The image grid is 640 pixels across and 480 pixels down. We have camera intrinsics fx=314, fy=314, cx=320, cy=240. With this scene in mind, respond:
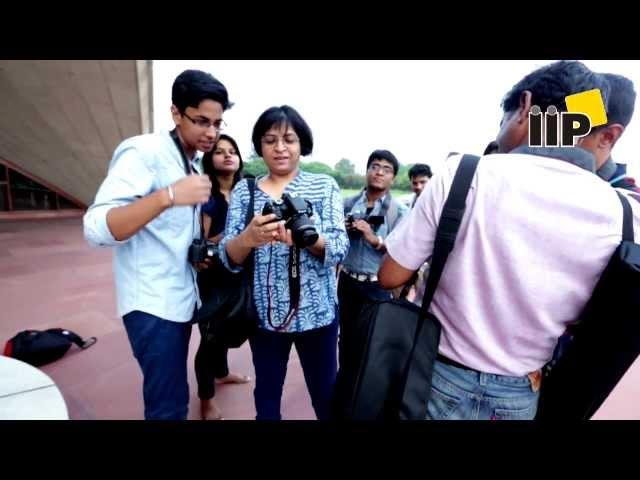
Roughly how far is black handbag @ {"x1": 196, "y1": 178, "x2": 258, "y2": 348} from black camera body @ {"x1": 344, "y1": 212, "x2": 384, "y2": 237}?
2.86ft

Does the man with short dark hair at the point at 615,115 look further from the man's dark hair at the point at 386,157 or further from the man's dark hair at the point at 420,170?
the man's dark hair at the point at 420,170

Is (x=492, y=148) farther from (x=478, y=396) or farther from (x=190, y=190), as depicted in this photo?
(x=190, y=190)

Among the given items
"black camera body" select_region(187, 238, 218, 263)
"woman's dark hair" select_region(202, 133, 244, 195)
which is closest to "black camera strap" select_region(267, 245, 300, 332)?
"black camera body" select_region(187, 238, 218, 263)

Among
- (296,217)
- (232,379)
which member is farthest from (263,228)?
(232,379)

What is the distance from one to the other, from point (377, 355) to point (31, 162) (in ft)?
35.7

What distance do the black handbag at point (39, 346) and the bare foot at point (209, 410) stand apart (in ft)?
4.45

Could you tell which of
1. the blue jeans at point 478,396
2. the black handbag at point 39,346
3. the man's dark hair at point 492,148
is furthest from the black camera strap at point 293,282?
the black handbag at point 39,346

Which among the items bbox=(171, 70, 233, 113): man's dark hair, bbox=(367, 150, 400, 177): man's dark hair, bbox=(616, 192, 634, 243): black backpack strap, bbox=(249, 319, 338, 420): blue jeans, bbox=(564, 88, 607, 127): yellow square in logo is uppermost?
bbox=(564, 88, 607, 127): yellow square in logo

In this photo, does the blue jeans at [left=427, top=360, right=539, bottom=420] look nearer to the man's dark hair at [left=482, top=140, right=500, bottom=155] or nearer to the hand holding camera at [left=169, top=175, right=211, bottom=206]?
the man's dark hair at [left=482, top=140, right=500, bottom=155]

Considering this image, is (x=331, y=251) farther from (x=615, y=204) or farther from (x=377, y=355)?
(x=615, y=204)

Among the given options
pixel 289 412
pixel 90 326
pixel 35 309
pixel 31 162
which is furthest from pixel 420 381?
pixel 31 162

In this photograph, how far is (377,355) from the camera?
31.8 inches

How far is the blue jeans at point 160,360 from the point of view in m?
1.13

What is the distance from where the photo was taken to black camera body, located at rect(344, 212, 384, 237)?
2068 mm
